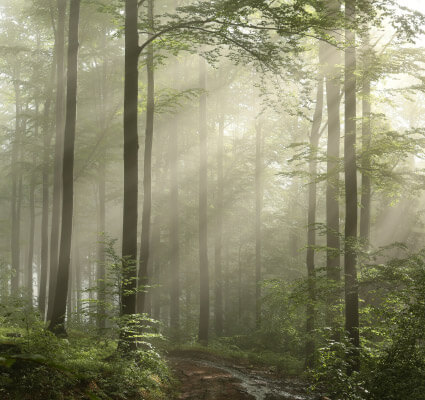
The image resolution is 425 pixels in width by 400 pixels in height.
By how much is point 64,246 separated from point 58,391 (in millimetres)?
6319

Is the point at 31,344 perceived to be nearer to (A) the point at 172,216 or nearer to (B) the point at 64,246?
(B) the point at 64,246

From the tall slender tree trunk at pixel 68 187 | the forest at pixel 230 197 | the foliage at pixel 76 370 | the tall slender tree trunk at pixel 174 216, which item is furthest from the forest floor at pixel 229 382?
the tall slender tree trunk at pixel 174 216

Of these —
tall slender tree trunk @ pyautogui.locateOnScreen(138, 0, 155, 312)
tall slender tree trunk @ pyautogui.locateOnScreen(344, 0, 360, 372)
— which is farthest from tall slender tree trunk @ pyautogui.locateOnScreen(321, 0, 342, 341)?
tall slender tree trunk @ pyautogui.locateOnScreen(138, 0, 155, 312)

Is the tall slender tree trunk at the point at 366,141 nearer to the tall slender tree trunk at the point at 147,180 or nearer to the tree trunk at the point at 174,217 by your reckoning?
the tall slender tree trunk at the point at 147,180

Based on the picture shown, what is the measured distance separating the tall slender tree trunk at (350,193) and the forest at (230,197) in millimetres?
35

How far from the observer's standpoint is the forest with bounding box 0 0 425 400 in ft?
24.2

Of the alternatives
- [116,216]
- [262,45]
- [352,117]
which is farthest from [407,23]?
[116,216]

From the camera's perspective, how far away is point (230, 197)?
78.6 ft

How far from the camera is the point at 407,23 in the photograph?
845 centimetres

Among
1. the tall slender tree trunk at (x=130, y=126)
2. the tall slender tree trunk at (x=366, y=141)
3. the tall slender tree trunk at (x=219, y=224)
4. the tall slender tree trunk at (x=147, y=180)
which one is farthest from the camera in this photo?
the tall slender tree trunk at (x=219, y=224)

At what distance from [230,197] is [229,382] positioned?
15.0 m

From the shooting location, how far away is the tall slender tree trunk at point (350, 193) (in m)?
8.53

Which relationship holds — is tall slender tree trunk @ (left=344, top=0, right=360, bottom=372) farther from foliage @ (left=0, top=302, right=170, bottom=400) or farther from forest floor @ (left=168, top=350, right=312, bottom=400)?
foliage @ (left=0, top=302, right=170, bottom=400)

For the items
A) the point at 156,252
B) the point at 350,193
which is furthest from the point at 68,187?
the point at 156,252
